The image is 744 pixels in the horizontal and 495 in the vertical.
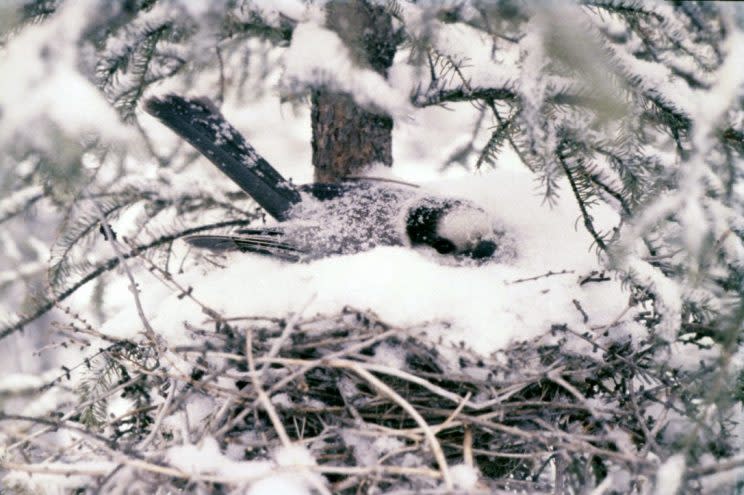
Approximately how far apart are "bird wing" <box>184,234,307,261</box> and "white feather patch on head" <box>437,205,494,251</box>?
343 mm

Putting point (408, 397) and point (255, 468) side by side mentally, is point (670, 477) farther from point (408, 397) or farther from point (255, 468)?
point (255, 468)

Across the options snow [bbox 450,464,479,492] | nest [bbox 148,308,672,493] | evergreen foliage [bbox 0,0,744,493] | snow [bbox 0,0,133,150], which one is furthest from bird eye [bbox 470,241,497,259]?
snow [bbox 0,0,133,150]

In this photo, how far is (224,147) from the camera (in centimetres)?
158

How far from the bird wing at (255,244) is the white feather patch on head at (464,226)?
0.34 metres

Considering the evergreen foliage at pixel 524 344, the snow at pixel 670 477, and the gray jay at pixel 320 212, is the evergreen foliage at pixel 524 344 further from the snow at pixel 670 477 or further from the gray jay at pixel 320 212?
the gray jay at pixel 320 212

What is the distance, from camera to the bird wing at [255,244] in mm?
1463

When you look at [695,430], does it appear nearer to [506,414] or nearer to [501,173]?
[506,414]

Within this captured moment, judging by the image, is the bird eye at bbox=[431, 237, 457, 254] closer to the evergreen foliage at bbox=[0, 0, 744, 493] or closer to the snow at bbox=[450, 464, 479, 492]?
the evergreen foliage at bbox=[0, 0, 744, 493]

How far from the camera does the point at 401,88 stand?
1425mm

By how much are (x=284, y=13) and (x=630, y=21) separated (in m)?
0.76

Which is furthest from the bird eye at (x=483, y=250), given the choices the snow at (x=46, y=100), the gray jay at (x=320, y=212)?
the snow at (x=46, y=100)

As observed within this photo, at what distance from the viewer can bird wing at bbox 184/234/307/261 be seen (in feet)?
4.80

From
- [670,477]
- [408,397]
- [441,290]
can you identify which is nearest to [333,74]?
[441,290]

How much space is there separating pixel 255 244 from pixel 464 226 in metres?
0.48
